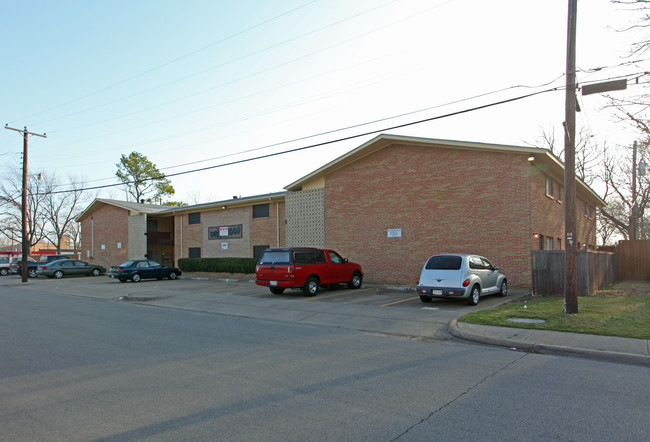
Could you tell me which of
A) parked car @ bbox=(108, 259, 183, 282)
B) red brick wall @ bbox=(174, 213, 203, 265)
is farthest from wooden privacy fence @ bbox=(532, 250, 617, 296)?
red brick wall @ bbox=(174, 213, 203, 265)

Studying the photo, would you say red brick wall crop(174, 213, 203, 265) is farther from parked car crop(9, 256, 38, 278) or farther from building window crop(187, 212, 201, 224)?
parked car crop(9, 256, 38, 278)

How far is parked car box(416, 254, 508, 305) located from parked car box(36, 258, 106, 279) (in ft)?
96.6

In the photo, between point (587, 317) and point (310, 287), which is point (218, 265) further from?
point (587, 317)

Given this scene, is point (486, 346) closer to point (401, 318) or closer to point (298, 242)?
point (401, 318)

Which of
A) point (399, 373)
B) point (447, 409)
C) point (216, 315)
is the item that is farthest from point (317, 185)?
point (447, 409)

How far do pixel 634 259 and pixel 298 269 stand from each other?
20411mm

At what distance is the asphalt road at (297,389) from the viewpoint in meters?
4.41

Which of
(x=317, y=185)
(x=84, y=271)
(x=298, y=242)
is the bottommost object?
(x=84, y=271)

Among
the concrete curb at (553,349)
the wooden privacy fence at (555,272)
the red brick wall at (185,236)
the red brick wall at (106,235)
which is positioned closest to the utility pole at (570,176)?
the concrete curb at (553,349)

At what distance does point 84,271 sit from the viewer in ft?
113

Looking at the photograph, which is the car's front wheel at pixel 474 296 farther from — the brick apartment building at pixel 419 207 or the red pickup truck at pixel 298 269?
the red pickup truck at pixel 298 269

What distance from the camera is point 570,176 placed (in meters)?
10.8

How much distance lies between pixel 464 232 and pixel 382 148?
18.4ft

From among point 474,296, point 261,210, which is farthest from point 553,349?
point 261,210
